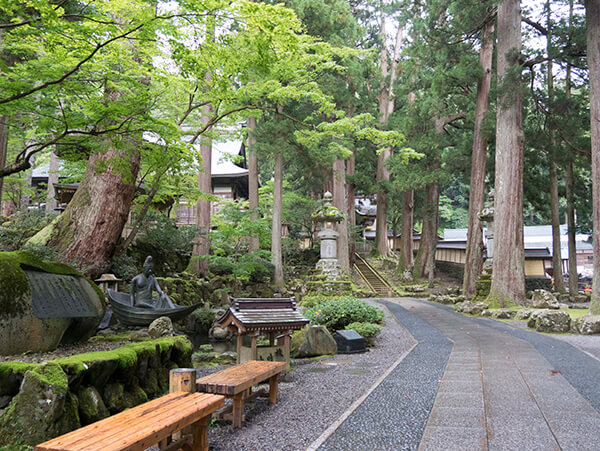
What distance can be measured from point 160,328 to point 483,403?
5212mm

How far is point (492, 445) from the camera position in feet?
9.37

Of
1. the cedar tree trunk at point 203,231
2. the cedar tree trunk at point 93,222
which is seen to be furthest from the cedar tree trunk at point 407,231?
the cedar tree trunk at point 93,222

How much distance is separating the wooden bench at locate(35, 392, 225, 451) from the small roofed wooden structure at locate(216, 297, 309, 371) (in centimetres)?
205

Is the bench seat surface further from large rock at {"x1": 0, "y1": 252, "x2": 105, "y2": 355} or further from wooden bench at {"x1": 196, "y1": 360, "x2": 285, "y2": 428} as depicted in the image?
large rock at {"x1": 0, "y1": 252, "x2": 105, "y2": 355}

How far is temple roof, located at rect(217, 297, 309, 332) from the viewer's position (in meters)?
4.98

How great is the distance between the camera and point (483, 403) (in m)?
3.80

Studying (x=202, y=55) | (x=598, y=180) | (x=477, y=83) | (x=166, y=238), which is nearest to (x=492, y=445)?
(x=202, y=55)

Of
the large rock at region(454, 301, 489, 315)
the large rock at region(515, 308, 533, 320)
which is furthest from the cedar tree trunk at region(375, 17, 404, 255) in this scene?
the large rock at region(515, 308, 533, 320)

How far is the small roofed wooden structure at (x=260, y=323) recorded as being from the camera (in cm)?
502

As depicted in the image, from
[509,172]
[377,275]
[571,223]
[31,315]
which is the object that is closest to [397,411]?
[31,315]

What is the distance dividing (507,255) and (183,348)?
1111 cm

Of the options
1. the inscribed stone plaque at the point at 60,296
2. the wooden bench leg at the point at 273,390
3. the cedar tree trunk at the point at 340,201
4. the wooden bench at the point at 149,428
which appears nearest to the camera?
the wooden bench at the point at 149,428

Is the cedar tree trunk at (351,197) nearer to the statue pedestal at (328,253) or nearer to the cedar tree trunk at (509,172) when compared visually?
the statue pedestal at (328,253)

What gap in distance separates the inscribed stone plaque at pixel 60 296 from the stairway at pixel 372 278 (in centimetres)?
1733
